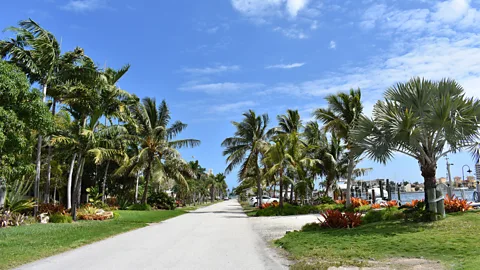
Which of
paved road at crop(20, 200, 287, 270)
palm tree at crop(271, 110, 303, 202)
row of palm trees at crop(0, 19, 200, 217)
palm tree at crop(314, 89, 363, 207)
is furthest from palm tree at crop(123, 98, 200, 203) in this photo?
paved road at crop(20, 200, 287, 270)

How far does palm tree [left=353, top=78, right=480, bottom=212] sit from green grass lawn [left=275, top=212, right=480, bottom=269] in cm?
168

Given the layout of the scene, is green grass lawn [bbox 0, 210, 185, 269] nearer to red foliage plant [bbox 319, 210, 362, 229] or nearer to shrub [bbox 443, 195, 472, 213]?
red foliage plant [bbox 319, 210, 362, 229]

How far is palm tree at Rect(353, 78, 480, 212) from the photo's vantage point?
469 inches

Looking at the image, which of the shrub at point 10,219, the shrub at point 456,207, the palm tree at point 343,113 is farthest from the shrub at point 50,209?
the shrub at point 456,207

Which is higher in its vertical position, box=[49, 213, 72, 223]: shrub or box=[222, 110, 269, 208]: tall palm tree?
box=[222, 110, 269, 208]: tall palm tree

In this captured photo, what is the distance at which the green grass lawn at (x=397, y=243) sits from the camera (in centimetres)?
743

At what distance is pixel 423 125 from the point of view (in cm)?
1256

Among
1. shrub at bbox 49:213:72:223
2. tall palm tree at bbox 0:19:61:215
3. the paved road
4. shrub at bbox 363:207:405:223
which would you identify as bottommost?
the paved road

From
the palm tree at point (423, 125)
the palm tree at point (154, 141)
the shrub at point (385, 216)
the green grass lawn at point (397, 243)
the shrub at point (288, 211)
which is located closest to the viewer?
the green grass lawn at point (397, 243)

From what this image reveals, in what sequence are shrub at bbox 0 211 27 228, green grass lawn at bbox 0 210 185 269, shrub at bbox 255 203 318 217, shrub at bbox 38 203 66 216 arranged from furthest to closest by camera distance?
shrub at bbox 255 203 318 217
shrub at bbox 38 203 66 216
shrub at bbox 0 211 27 228
green grass lawn at bbox 0 210 185 269

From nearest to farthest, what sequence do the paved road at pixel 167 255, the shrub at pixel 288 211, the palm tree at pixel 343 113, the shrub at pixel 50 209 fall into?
the paved road at pixel 167 255
the shrub at pixel 50 209
the palm tree at pixel 343 113
the shrub at pixel 288 211

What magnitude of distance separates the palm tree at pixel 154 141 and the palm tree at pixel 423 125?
23327 millimetres

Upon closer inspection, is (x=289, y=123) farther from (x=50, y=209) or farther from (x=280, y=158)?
(x=50, y=209)

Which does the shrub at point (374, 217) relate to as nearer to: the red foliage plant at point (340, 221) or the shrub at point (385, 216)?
the shrub at point (385, 216)
